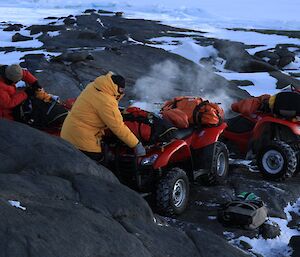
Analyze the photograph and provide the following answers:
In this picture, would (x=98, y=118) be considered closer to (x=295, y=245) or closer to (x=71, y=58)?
(x=295, y=245)

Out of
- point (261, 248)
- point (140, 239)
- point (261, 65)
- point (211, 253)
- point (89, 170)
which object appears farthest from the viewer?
point (261, 65)

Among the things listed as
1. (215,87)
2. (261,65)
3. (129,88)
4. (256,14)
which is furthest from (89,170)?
(256,14)

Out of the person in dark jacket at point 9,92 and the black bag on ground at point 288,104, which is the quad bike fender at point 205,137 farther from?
the person in dark jacket at point 9,92

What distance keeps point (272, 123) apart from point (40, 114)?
141 inches

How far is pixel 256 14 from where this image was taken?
7688 cm

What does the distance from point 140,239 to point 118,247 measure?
388 millimetres

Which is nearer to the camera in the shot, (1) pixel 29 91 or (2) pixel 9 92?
(2) pixel 9 92

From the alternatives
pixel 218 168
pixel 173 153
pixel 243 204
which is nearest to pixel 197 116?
pixel 173 153

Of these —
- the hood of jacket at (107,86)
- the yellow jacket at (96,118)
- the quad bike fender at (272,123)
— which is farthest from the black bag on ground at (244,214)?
the quad bike fender at (272,123)

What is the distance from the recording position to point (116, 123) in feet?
18.9

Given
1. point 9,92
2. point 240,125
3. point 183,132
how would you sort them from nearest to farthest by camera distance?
point 183,132 < point 9,92 < point 240,125

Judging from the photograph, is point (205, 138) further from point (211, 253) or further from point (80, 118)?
point (211, 253)

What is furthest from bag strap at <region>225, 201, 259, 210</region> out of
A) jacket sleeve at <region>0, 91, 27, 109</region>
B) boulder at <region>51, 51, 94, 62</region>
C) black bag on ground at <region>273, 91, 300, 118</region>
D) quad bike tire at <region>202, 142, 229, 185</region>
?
boulder at <region>51, 51, 94, 62</region>

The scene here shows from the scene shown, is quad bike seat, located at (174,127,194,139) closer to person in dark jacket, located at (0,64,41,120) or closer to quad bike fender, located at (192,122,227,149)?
quad bike fender, located at (192,122,227,149)
